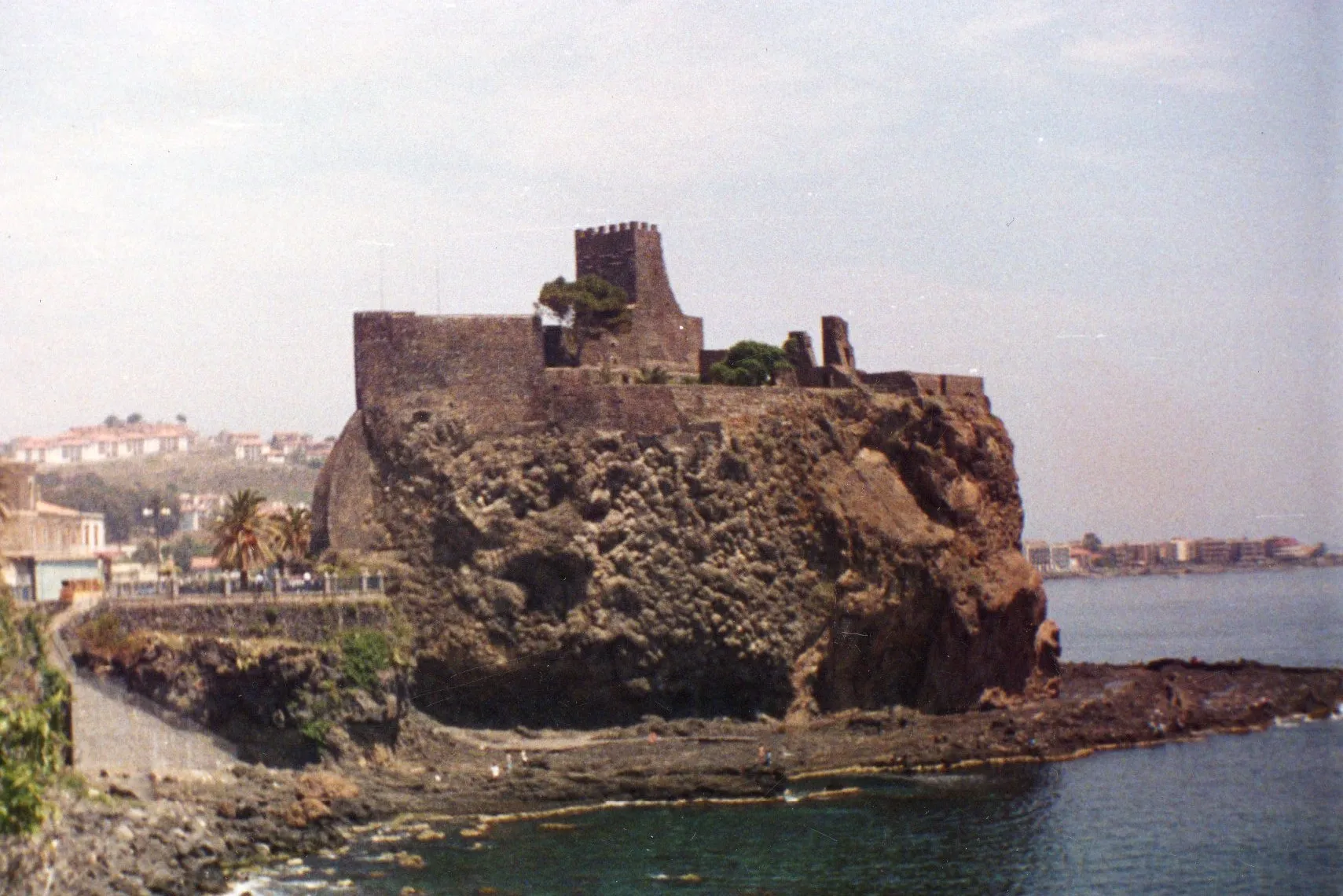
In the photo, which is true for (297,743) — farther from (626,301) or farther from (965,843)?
(626,301)

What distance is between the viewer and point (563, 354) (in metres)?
66.1

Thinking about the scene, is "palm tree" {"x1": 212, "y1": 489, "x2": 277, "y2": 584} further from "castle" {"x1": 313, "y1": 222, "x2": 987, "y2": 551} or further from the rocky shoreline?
the rocky shoreline

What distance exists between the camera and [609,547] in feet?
195

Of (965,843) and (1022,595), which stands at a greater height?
(1022,595)

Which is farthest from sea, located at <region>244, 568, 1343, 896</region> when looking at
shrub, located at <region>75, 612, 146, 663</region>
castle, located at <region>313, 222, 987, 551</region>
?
castle, located at <region>313, 222, 987, 551</region>

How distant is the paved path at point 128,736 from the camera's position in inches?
1906

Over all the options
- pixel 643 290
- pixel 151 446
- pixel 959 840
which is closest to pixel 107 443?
pixel 151 446

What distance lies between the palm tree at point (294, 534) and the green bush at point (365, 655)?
6020mm

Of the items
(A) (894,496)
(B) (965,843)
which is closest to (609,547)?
(A) (894,496)

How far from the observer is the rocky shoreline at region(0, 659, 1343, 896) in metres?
41.8

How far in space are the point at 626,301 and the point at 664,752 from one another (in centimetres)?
1837

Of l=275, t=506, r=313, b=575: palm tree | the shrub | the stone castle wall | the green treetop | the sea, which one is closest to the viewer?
the sea

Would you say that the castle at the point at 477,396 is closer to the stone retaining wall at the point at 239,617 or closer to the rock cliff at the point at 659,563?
the rock cliff at the point at 659,563

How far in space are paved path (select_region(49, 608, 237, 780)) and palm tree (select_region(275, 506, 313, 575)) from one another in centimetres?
953
